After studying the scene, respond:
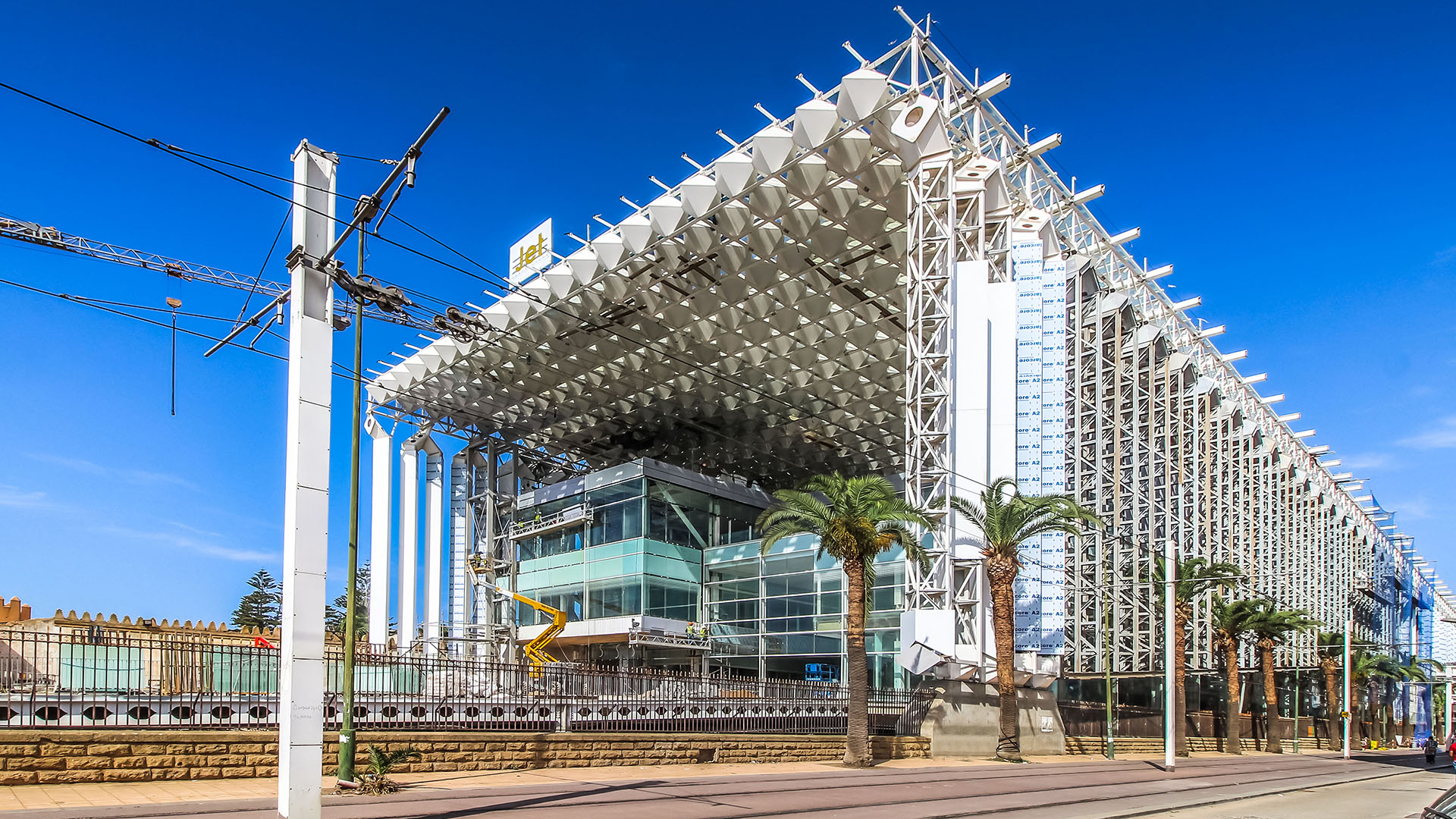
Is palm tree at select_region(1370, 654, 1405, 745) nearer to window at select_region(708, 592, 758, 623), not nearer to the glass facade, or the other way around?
the glass facade

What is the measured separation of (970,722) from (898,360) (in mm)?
21352

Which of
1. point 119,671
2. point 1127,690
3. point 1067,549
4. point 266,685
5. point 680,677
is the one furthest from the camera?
point 1127,690

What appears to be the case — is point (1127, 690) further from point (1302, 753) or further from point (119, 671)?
point (119, 671)

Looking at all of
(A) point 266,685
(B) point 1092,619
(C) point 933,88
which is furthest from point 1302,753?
(A) point 266,685

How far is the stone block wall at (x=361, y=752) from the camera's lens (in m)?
17.0

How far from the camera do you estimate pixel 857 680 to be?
30156 mm

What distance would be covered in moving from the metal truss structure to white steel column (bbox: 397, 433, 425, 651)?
134cm

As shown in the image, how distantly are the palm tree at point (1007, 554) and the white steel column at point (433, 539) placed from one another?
3608 cm

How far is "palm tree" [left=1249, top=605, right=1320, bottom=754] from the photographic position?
5888cm

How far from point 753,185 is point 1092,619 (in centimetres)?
3074

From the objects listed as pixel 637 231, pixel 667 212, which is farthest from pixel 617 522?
pixel 667 212

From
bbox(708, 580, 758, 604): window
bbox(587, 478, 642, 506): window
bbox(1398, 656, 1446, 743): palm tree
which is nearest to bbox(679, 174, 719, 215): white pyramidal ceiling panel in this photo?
bbox(587, 478, 642, 506): window

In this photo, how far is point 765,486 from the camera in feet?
267

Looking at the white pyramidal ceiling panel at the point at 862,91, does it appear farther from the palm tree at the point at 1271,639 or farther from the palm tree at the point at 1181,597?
the palm tree at the point at 1271,639
